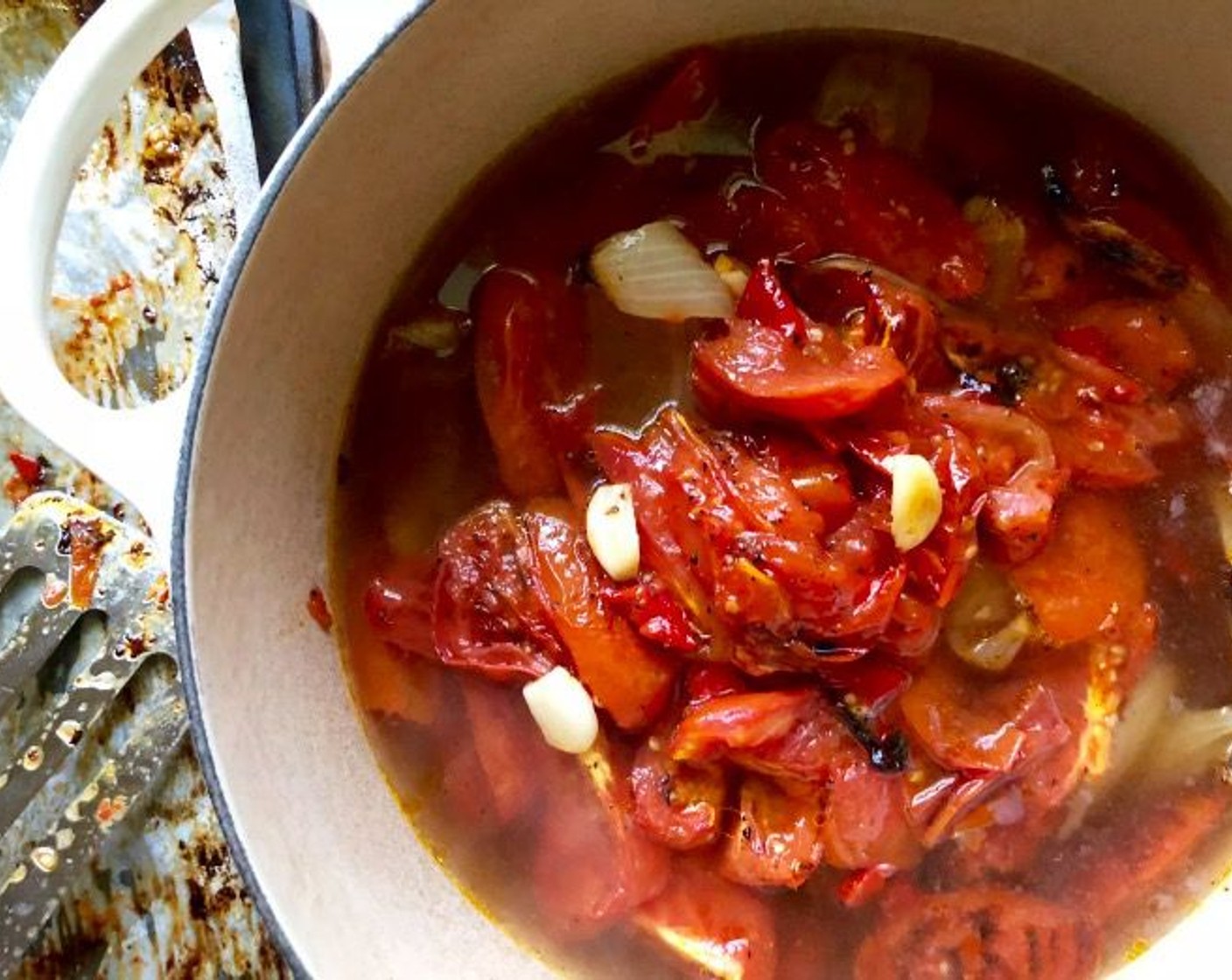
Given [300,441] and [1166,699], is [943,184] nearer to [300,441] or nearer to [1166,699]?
[1166,699]

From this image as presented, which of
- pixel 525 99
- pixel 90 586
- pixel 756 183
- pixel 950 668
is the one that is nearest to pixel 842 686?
pixel 950 668

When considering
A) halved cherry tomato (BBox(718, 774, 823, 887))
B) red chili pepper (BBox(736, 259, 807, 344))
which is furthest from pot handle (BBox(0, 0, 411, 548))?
halved cherry tomato (BBox(718, 774, 823, 887))

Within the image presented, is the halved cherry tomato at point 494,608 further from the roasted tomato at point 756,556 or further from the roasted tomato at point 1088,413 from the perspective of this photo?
the roasted tomato at point 1088,413

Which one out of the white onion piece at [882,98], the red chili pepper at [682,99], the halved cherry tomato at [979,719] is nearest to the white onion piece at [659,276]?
the red chili pepper at [682,99]

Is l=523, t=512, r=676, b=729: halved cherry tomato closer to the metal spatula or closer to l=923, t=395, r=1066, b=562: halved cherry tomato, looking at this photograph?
l=923, t=395, r=1066, b=562: halved cherry tomato

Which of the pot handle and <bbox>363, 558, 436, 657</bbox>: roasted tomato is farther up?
the pot handle

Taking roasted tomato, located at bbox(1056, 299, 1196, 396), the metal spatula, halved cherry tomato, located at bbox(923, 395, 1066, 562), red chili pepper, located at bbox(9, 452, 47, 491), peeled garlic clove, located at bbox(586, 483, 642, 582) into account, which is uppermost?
roasted tomato, located at bbox(1056, 299, 1196, 396)

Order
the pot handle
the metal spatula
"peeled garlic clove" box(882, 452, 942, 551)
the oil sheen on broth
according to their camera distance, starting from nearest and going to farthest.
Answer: the pot handle, "peeled garlic clove" box(882, 452, 942, 551), the oil sheen on broth, the metal spatula

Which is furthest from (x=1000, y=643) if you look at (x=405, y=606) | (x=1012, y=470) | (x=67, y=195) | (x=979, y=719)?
(x=67, y=195)
